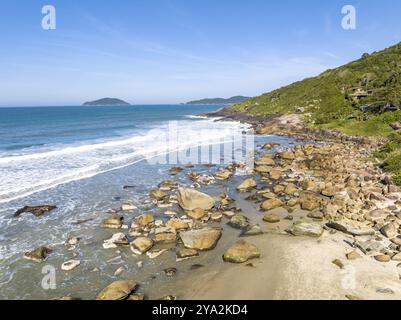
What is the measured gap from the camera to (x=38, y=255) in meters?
11.9

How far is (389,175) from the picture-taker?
1983 cm

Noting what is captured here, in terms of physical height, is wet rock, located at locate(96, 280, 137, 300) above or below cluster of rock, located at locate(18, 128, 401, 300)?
below

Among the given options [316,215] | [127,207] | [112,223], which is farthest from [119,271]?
[316,215]

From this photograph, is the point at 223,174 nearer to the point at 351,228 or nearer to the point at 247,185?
the point at 247,185

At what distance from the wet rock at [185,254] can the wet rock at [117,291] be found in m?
2.35

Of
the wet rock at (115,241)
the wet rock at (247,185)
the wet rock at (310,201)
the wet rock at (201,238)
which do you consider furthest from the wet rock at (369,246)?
the wet rock at (115,241)

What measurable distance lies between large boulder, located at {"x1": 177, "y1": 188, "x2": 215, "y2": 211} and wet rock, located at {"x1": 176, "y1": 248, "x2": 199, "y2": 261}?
462cm

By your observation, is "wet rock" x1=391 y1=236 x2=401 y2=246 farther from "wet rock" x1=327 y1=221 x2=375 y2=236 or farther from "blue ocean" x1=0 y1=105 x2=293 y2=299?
"blue ocean" x1=0 y1=105 x2=293 y2=299

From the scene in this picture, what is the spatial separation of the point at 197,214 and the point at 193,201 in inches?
54.4

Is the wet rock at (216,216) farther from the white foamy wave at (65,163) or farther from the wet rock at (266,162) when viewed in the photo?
the white foamy wave at (65,163)

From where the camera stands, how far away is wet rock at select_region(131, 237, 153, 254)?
12291 millimetres

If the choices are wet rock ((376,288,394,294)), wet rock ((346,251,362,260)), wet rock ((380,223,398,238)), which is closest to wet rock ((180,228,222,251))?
wet rock ((346,251,362,260))

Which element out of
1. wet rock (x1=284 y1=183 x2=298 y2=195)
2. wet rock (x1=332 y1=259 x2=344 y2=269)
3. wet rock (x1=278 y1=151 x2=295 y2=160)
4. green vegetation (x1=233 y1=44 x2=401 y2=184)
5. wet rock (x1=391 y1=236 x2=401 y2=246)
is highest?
green vegetation (x1=233 y1=44 x2=401 y2=184)
